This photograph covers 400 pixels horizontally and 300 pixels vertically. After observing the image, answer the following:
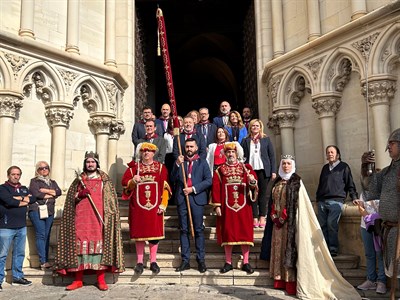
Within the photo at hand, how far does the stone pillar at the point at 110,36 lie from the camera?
8.21m

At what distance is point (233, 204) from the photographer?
5.14m

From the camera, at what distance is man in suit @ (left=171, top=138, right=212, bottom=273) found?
16.7 ft

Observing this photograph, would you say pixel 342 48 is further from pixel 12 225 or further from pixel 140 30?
pixel 12 225

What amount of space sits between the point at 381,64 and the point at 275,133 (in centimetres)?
239

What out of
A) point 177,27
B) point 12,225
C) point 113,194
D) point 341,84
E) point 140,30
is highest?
point 177,27

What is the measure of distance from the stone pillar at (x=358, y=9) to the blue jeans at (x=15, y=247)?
5904mm

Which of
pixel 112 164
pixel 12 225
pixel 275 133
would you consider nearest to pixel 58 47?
pixel 112 164

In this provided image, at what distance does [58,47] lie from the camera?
7.47 m

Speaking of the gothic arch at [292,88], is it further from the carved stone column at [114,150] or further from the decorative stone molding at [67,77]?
the decorative stone molding at [67,77]

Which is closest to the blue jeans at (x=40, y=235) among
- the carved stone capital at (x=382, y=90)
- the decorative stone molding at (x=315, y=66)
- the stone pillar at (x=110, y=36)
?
the stone pillar at (x=110, y=36)

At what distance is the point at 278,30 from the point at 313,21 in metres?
0.88

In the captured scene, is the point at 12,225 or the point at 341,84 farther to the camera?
the point at 341,84

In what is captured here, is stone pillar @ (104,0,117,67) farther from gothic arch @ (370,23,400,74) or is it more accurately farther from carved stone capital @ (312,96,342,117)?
gothic arch @ (370,23,400,74)

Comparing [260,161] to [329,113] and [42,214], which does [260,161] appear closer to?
[329,113]
